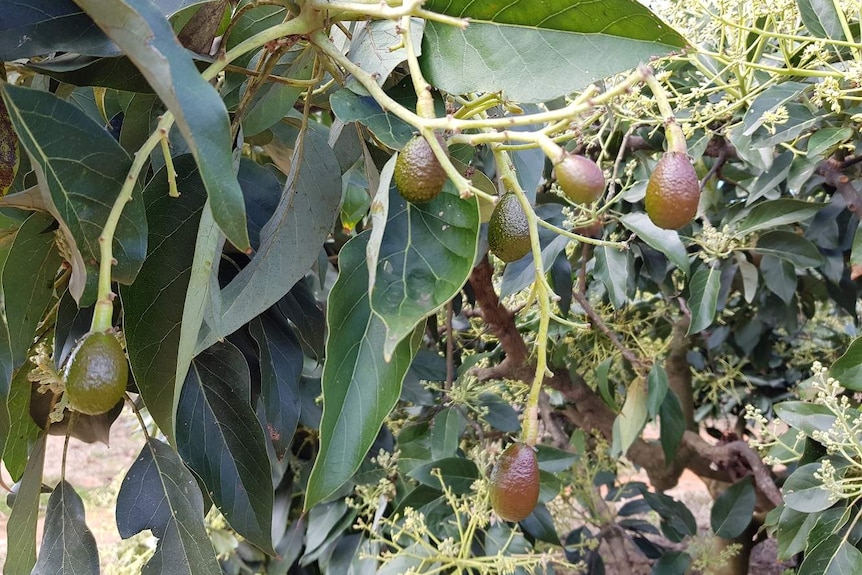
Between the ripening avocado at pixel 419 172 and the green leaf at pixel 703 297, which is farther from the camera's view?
the green leaf at pixel 703 297

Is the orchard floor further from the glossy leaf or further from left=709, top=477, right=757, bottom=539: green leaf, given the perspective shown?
the glossy leaf

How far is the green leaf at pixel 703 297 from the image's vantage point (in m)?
0.94

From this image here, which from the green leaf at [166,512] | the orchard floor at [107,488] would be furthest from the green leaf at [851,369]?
the orchard floor at [107,488]

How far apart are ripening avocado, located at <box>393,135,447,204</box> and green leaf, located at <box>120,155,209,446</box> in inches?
6.7

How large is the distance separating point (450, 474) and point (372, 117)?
0.66 metres

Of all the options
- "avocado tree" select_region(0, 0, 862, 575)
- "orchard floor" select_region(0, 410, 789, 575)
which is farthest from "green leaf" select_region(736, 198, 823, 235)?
"orchard floor" select_region(0, 410, 789, 575)

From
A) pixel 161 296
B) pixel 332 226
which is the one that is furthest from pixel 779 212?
pixel 161 296

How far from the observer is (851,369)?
2.37 ft

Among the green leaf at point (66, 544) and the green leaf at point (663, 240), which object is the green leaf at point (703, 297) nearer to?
the green leaf at point (663, 240)

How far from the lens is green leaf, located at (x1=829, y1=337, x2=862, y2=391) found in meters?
0.71

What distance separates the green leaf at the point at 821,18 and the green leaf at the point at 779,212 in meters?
0.25

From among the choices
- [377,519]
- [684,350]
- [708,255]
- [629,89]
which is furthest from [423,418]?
[629,89]

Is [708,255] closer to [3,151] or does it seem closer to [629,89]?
[629,89]

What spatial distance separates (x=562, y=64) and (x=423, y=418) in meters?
0.88
